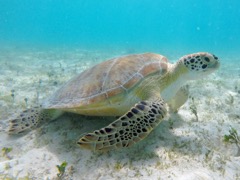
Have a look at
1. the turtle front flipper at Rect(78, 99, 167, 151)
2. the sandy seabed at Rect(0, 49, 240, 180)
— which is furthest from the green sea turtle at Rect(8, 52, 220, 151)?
the sandy seabed at Rect(0, 49, 240, 180)

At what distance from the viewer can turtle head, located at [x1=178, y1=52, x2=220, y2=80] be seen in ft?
13.7

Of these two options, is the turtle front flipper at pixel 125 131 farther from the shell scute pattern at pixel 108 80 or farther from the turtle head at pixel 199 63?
the turtle head at pixel 199 63

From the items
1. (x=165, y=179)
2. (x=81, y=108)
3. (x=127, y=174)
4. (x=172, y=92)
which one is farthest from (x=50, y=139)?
(x=172, y=92)

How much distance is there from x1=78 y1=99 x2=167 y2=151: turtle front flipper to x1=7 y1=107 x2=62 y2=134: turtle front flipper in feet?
6.43

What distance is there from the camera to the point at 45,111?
4.37m

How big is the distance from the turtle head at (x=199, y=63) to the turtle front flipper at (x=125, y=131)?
1.59 meters

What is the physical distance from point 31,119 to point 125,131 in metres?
2.51

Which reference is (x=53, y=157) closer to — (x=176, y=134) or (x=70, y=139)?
(x=70, y=139)

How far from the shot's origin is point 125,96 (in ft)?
11.8

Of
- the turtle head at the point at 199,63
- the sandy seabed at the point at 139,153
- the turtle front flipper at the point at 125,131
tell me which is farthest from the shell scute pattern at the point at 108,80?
the turtle front flipper at the point at 125,131

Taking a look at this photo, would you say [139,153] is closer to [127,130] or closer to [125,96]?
[127,130]

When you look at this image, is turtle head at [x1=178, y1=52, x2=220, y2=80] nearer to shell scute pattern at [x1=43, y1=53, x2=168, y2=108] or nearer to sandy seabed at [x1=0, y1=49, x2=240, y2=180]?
shell scute pattern at [x1=43, y1=53, x2=168, y2=108]

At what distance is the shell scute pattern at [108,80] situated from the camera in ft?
11.8

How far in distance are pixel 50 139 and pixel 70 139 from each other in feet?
1.35
